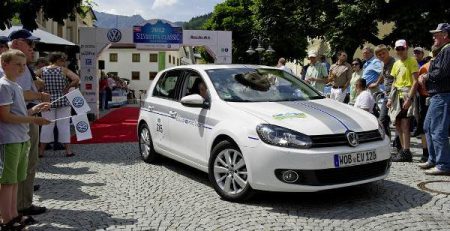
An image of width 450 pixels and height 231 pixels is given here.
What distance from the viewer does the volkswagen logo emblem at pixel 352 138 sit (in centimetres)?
499

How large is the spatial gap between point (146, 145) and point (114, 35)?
38.8 feet

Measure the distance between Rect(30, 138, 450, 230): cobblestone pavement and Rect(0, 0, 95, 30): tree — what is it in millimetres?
6199

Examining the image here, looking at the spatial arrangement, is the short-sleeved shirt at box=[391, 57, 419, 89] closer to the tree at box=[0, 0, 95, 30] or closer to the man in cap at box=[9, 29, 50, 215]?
the man in cap at box=[9, 29, 50, 215]

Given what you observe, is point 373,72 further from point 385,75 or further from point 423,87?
point 423,87

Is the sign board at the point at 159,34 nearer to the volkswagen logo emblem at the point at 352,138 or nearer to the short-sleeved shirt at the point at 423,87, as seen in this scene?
the short-sleeved shirt at the point at 423,87

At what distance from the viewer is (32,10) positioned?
12.0m

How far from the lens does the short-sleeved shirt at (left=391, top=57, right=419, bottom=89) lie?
7259mm

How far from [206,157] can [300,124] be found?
4.53ft

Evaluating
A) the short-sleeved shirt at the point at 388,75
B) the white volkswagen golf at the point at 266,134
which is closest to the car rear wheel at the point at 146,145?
the white volkswagen golf at the point at 266,134

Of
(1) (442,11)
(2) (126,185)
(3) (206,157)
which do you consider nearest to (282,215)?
(3) (206,157)

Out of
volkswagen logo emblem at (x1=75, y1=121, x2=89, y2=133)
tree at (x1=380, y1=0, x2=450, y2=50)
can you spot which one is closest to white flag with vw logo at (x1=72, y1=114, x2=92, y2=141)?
volkswagen logo emblem at (x1=75, y1=121, x2=89, y2=133)

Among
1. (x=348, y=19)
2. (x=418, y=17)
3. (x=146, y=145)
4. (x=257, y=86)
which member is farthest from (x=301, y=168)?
(x=348, y=19)

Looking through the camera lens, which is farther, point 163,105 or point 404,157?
point 404,157

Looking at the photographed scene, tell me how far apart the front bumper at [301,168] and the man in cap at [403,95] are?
2517 mm
